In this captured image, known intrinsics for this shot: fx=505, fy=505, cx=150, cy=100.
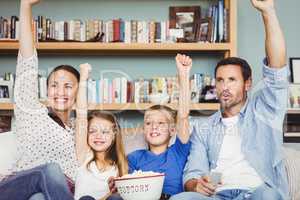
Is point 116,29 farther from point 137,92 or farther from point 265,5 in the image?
point 265,5

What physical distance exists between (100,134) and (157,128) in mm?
267

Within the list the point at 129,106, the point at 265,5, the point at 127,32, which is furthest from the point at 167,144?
the point at 127,32

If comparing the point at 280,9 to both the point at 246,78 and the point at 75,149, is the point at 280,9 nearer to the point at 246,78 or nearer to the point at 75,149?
the point at 246,78

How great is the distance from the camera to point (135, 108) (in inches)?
132

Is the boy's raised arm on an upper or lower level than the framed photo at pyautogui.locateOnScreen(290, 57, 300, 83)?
lower

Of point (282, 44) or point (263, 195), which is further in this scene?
point (282, 44)

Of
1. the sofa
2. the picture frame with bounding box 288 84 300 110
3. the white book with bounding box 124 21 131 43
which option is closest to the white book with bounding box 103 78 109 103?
the white book with bounding box 124 21 131 43

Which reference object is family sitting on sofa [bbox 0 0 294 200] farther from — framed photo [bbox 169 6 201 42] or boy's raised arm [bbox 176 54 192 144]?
framed photo [bbox 169 6 201 42]

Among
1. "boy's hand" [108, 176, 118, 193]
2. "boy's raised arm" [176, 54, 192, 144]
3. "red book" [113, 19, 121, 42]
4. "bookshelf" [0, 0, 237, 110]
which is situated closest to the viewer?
"boy's hand" [108, 176, 118, 193]

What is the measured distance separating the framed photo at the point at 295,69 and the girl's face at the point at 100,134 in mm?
1650

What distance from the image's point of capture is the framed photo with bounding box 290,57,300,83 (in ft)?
11.5

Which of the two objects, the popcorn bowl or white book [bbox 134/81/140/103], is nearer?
the popcorn bowl

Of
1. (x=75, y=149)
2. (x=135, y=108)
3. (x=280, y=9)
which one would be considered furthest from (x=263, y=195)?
(x=280, y=9)

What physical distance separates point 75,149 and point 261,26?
192 centimetres
